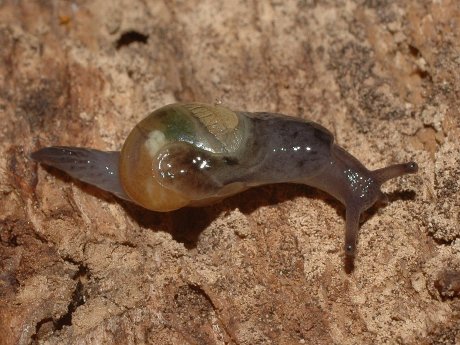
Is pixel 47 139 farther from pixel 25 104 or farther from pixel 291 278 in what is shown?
pixel 291 278

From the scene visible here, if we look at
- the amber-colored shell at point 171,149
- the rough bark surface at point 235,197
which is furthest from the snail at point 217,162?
the rough bark surface at point 235,197

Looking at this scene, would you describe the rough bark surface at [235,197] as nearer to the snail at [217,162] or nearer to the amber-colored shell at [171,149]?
the snail at [217,162]

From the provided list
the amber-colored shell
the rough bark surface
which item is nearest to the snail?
the amber-colored shell

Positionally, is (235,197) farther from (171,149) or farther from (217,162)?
(171,149)

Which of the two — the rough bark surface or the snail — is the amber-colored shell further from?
the rough bark surface

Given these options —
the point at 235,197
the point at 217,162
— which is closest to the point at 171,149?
the point at 217,162
